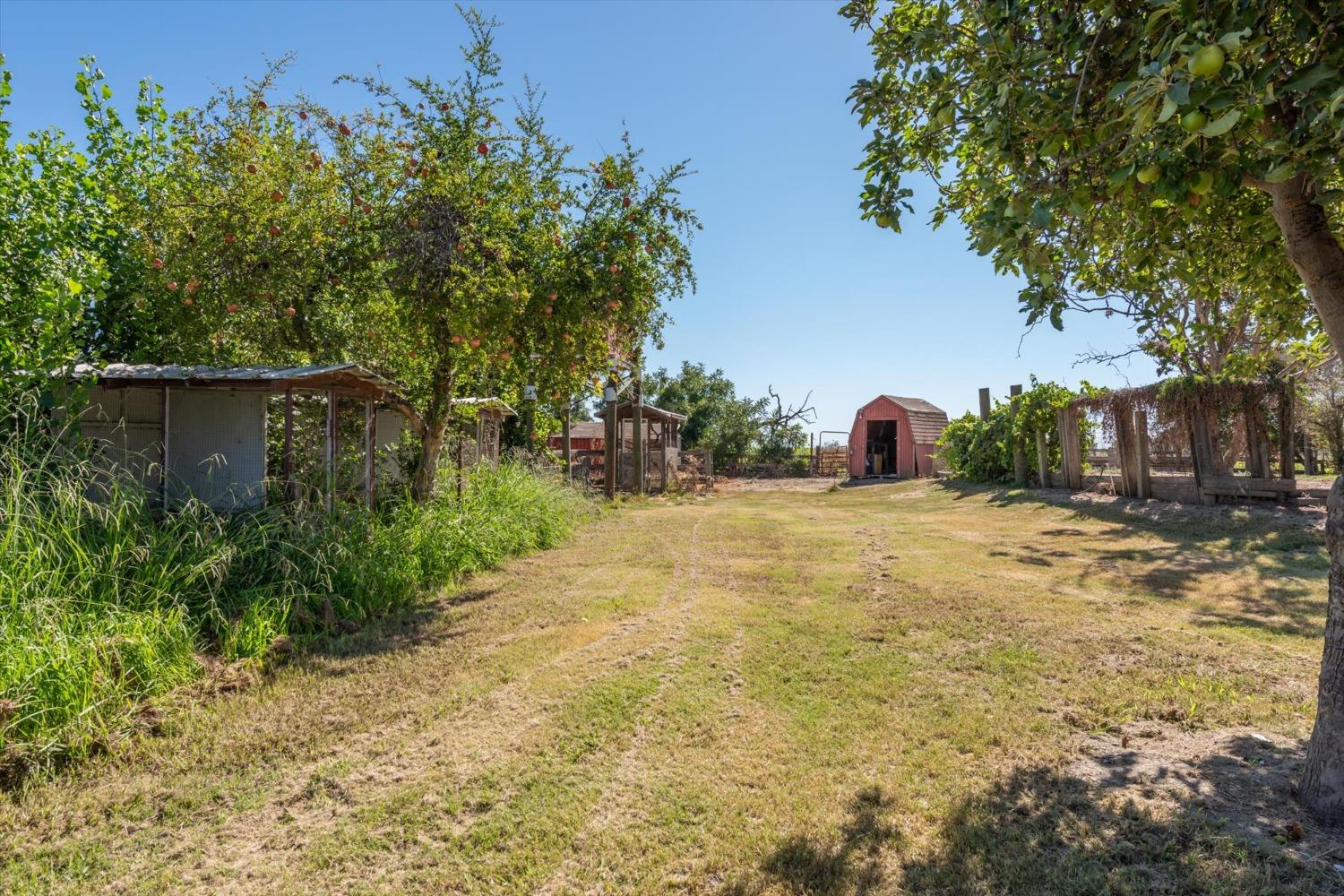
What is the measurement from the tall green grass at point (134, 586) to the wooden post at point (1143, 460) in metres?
13.4

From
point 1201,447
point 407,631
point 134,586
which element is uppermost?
point 1201,447

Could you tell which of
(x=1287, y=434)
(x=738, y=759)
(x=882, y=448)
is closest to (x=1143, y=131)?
(x=738, y=759)

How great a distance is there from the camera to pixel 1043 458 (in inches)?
649

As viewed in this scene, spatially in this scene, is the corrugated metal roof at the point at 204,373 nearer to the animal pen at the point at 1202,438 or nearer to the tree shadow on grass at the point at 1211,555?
the tree shadow on grass at the point at 1211,555

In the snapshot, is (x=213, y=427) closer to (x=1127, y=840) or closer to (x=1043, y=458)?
(x=1127, y=840)

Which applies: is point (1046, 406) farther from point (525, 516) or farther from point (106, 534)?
point (106, 534)

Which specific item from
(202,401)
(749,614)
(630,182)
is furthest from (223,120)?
(749,614)

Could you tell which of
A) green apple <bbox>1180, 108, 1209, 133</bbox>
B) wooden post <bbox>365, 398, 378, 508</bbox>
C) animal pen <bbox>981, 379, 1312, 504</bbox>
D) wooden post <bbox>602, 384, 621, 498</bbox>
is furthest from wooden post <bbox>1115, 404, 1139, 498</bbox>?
wooden post <bbox>365, 398, 378, 508</bbox>

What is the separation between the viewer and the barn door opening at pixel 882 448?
29594mm

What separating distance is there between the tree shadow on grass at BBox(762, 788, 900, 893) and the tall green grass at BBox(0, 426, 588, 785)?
3.80 meters

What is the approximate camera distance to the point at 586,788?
10.7 ft

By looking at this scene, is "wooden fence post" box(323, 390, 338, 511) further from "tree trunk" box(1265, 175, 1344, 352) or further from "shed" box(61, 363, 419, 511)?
"tree trunk" box(1265, 175, 1344, 352)

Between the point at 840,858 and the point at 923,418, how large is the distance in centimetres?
2696

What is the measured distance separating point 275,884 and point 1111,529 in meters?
12.7
